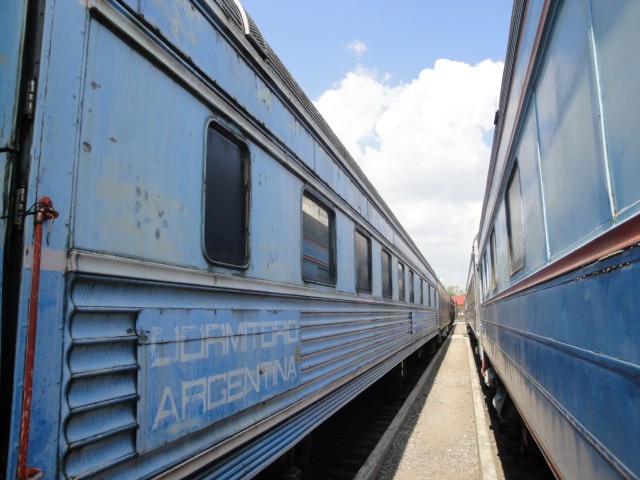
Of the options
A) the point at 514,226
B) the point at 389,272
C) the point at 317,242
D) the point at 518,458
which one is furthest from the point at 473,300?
Answer: the point at 317,242

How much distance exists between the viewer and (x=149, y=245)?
1.82 meters

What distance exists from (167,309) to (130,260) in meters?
0.27

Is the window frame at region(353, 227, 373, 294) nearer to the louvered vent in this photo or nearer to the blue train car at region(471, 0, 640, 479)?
the blue train car at region(471, 0, 640, 479)

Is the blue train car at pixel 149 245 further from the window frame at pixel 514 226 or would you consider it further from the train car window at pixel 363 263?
the train car window at pixel 363 263

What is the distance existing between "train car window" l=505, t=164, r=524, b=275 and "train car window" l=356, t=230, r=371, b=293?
1600 mm

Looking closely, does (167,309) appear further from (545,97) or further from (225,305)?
(545,97)

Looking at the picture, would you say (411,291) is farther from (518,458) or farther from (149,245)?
(149,245)

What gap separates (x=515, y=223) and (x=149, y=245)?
2.88 metres

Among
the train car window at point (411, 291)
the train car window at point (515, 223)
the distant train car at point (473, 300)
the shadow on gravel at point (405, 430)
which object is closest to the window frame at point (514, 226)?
the train car window at point (515, 223)

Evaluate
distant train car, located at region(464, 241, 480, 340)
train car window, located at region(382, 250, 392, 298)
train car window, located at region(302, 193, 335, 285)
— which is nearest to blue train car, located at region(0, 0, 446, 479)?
train car window, located at region(302, 193, 335, 285)

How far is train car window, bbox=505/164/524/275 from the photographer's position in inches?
132

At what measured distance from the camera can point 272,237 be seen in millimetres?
2910

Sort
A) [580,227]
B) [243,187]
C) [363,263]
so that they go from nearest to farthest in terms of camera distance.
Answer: [580,227], [243,187], [363,263]

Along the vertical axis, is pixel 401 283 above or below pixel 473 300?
above
